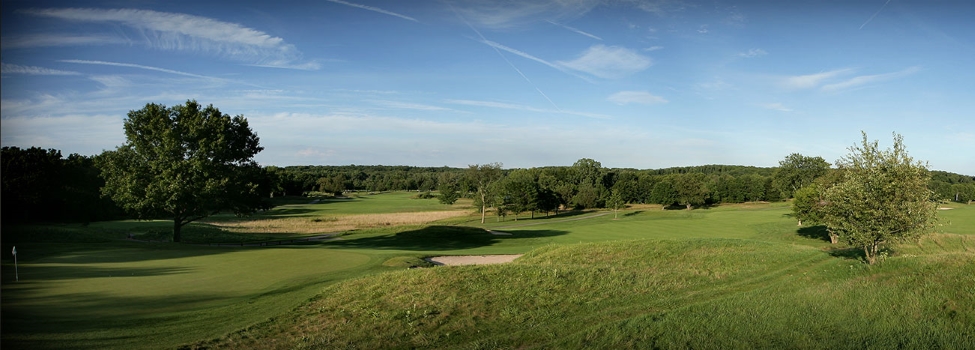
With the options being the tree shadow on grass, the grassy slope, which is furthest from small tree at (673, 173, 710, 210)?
the grassy slope

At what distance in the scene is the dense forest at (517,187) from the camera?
48781 millimetres

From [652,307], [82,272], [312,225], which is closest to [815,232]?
[652,307]

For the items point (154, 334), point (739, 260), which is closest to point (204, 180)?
point (154, 334)

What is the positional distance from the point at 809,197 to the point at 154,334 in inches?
1991

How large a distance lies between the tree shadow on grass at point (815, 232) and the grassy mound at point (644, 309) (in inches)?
1250

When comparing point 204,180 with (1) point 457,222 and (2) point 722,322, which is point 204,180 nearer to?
(2) point 722,322

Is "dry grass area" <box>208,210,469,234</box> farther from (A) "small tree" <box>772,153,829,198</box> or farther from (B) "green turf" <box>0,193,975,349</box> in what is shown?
(A) "small tree" <box>772,153,829,198</box>

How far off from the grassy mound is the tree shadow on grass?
31.8 metres

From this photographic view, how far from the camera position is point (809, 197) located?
4647 centimetres

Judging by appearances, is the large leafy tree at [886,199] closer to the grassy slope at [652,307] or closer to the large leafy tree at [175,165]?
the grassy slope at [652,307]

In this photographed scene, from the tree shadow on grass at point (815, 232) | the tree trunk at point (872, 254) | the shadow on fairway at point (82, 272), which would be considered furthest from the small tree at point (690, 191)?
the shadow on fairway at point (82, 272)

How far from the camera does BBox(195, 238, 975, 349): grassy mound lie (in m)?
10.5

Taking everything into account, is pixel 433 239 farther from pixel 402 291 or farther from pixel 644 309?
pixel 644 309

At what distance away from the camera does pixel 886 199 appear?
16.6 meters
